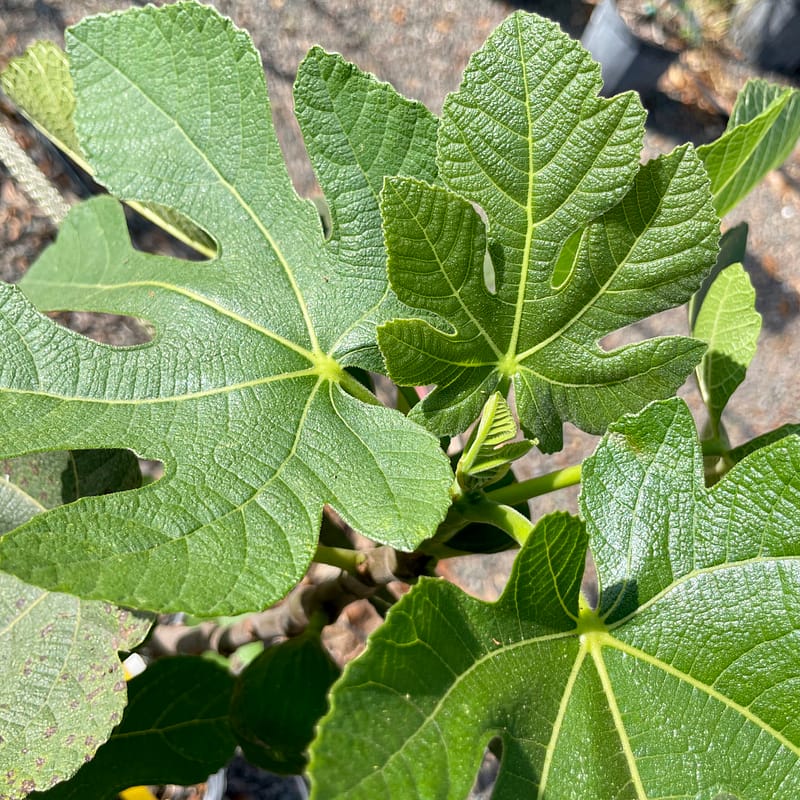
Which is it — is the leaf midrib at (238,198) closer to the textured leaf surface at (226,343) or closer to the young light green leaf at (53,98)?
the textured leaf surface at (226,343)

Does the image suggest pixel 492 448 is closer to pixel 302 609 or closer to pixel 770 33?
pixel 302 609

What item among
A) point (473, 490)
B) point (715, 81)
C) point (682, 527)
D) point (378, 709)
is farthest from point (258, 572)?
point (715, 81)

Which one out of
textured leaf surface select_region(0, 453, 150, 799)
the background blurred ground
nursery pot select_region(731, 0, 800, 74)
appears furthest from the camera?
nursery pot select_region(731, 0, 800, 74)

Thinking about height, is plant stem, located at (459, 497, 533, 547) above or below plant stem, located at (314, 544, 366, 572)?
above

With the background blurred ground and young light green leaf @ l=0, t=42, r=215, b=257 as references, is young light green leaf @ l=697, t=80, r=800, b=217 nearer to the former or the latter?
young light green leaf @ l=0, t=42, r=215, b=257

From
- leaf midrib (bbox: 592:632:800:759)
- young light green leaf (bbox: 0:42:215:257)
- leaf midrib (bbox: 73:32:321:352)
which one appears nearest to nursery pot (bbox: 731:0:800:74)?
young light green leaf (bbox: 0:42:215:257)

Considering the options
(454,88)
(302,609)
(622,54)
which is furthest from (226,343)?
(622,54)

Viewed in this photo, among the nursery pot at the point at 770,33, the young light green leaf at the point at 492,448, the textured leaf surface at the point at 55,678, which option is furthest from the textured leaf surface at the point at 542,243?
the nursery pot at the point at 770,33

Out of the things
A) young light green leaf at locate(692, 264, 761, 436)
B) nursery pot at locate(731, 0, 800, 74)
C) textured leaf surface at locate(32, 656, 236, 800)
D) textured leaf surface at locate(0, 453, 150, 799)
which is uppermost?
nursery pot at locate(731, 0, 800, 74)
